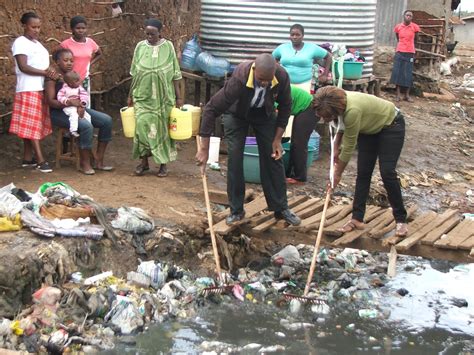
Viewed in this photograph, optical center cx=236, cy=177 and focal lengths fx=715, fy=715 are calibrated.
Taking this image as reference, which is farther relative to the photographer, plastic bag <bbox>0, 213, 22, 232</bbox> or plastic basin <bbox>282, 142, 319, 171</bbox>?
plastic basin <bbox>282, 142, 319, 171</bbox>

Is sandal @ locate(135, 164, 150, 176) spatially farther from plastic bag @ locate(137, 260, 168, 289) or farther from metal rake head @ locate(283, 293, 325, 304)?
metal rake head @ locate(283, 293, 325, 304)

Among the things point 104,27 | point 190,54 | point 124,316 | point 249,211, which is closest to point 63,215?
point 124,316

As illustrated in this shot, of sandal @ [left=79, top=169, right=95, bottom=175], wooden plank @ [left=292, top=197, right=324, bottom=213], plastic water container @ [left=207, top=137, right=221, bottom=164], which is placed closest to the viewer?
wooden plank @ [left=292, top=197, right=324, bottom=213]

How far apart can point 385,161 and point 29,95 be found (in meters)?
4.01

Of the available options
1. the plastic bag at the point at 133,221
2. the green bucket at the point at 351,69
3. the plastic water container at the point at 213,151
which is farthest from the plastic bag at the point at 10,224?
the green bucket at the point at 351,69

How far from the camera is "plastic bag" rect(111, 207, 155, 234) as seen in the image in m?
6.63

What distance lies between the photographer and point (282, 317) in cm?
617

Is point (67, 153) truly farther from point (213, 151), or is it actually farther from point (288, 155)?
point (288, 155)

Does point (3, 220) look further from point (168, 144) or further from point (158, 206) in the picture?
point (168, 144)

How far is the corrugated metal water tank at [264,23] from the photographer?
10.9 m

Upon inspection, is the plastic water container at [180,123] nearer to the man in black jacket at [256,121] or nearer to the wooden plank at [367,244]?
the man in black jacket at [256,121]

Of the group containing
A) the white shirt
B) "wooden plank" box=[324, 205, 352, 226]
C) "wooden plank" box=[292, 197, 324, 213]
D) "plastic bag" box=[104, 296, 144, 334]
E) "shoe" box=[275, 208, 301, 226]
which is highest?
the white shirt

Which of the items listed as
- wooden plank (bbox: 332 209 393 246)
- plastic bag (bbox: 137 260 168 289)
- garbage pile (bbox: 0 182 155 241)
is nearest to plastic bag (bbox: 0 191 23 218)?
garbage pile (bbox: 0 182 155 241)

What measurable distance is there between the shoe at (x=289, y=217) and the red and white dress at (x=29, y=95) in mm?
3015
